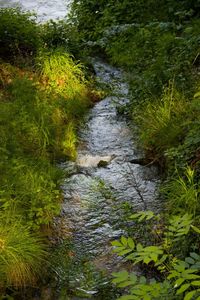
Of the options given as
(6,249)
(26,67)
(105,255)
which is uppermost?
(26,67)

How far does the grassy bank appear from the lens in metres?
4.21

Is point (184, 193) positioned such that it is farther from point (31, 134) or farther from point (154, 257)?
point (154, 257)

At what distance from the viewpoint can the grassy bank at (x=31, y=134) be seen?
4.21m

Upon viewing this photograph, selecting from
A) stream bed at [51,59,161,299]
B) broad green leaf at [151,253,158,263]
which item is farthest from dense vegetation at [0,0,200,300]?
stream bed at [51,59,161,299]

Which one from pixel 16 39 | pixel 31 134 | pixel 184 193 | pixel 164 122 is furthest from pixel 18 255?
pixel 16 39

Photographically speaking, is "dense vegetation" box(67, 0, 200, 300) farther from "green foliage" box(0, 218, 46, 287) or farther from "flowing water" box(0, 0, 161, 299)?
"green foliage" box(0, 218, 46, 287)

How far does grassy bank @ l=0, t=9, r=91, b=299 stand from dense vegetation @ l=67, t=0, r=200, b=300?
34.2 inches

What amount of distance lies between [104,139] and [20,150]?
1.82 m

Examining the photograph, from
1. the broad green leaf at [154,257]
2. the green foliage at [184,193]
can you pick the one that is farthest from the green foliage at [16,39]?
the broad green leaf at [154,257]

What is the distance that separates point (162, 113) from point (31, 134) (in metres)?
1.72

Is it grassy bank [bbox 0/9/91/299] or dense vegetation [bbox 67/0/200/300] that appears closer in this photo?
dense vegetation [bbox 67/0/200/300]

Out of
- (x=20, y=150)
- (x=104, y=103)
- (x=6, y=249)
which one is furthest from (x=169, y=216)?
(x=104, y=103)

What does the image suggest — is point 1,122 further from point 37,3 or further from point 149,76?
point 37,3

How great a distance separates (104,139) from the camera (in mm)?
7133
